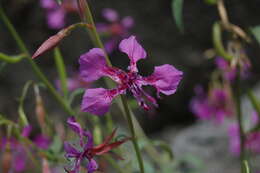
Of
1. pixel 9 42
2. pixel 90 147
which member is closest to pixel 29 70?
pixel 9 42

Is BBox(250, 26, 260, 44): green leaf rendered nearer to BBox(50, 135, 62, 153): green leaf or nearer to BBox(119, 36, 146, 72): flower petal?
BBox(119, 36, 146, 72): flower petal

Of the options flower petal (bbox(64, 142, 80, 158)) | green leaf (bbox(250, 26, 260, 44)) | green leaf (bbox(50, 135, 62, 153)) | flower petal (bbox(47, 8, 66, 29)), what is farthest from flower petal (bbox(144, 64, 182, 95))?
flower petal (bbox(47, 8, 66, 29))

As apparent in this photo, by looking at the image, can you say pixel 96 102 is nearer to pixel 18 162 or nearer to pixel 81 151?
pixel 81 151

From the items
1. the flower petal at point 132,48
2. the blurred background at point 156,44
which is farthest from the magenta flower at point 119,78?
the blurred background at point 156,44

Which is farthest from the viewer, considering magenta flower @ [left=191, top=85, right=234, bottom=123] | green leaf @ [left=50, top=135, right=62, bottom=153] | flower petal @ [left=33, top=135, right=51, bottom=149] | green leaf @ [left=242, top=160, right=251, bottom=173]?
magenta flower @ [left=191, top=85, right=234, bottom=123]

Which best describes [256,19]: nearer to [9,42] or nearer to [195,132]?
[195,132]

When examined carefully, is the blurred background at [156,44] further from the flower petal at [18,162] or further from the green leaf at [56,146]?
the green leaf at [56,146]

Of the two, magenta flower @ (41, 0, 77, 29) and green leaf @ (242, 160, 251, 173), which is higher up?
magenta flower @ (41, 0, 77, 29)
